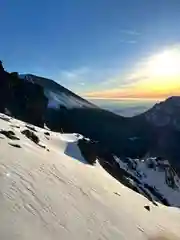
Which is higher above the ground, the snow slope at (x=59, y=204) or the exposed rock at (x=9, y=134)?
the exposed rock at (x=9, y=134)

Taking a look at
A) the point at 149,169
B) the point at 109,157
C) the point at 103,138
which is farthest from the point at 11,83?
the point at 103,138

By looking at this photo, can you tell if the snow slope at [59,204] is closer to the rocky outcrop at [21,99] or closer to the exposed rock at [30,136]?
the exposed rock at [30,136]

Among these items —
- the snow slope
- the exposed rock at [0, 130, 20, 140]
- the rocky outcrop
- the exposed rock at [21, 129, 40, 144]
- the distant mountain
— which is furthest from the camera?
the rocky outcrop

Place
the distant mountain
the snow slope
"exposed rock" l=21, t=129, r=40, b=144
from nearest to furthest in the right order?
the snow slope
"exposed rock" l=21, t=129, r=40, b=144
the distant mountain

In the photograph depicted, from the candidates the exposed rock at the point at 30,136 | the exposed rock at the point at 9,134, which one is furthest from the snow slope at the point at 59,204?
the exposed rock at the point at 30,136

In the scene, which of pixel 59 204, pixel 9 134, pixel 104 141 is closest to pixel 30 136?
pixel 9 134

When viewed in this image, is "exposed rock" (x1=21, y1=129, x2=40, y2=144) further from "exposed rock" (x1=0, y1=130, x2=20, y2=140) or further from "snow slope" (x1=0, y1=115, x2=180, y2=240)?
"exposed rock" (x1=0, y1=130, x2=20, y2=140)

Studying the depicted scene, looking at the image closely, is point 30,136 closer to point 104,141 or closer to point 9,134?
point 9,134

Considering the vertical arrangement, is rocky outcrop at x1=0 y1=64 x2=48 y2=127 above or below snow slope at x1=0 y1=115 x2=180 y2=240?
above

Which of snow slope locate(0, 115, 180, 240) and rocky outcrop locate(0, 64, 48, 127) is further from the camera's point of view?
rocky outcrop locate(0, 64, 48, 127)

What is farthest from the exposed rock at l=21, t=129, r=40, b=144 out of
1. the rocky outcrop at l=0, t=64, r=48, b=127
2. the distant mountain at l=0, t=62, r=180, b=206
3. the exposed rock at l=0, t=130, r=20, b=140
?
the rocky outcrop at l=0, t=64, r=48, b=127

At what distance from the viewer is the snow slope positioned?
52.4 ft

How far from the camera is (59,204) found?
18.7 m

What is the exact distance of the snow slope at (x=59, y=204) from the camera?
15984 mm
